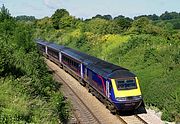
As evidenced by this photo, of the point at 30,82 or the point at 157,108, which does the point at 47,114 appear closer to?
the point at 30,82

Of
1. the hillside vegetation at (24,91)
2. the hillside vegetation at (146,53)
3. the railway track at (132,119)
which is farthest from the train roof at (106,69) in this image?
the hillside vegetation at (24,91)

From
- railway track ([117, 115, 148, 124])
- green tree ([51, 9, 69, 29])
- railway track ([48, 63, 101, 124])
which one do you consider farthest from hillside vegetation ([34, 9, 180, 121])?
green tree ([51, 9, 69, 29])

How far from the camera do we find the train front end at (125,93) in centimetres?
2412

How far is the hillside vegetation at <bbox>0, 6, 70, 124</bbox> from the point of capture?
51.4ft

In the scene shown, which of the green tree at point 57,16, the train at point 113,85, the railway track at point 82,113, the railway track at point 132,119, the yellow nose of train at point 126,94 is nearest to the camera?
the railway track at point 132,119

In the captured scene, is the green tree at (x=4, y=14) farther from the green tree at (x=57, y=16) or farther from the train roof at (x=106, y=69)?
the green tree at (x=57, y=16)

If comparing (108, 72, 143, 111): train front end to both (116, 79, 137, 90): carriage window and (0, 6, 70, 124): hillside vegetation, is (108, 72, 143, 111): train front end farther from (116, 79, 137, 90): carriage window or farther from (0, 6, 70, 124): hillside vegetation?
(0, 6, 70, 124): hillside vegetation

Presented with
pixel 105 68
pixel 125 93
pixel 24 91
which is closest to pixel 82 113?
pixel 125 93

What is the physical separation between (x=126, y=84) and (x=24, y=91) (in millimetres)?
8014

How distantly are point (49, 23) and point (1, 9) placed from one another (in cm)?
6706

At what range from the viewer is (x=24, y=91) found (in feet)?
62.8

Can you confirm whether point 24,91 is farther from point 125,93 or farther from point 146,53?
point 146,53

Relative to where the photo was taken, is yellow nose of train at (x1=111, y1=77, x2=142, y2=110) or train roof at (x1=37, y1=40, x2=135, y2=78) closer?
yellow nose of train at (x1=111, y1=77, x2=142, y2=110)

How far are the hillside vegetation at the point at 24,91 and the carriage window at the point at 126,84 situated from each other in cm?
374
